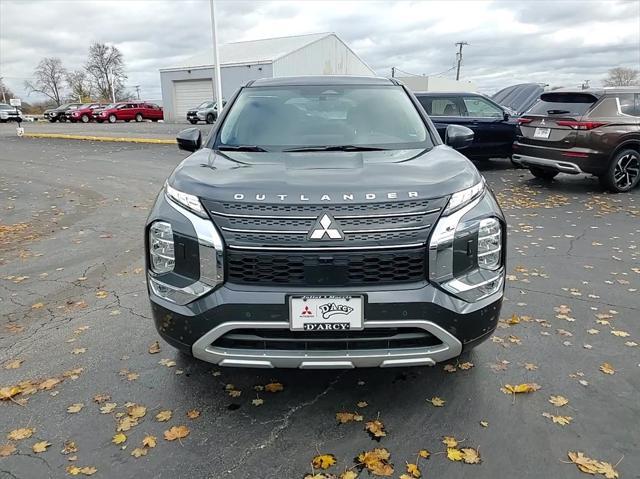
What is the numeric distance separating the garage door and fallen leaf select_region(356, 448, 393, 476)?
36648 mm

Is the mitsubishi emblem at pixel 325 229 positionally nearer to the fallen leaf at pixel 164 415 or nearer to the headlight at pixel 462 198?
the headlight at pixel 462 198

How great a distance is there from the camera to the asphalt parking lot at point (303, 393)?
2504mm

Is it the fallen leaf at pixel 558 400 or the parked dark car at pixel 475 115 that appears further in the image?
the parked dark car at pixel 475 115

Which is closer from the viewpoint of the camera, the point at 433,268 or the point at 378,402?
the point at 433,268

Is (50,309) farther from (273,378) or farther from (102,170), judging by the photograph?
(102,170)

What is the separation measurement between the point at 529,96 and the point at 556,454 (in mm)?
19518

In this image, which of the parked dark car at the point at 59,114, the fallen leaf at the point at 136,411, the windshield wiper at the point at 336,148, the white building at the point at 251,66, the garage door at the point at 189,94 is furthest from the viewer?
the parked dark car at the point at 59,114

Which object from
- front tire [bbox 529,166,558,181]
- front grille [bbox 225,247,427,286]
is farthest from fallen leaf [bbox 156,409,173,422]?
front tire [bbox 529,166,558,181]

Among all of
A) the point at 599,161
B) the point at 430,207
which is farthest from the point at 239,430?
the point at 599,161

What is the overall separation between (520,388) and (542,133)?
285 inches

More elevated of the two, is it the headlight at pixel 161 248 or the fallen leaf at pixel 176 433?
the headlight at pixel 161 248

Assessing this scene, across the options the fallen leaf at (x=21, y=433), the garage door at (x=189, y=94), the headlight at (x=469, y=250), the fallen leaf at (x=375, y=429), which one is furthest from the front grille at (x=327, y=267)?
the garage door at (x=189, y=94)

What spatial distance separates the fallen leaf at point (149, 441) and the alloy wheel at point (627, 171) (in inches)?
358

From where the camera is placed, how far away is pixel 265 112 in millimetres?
3938
